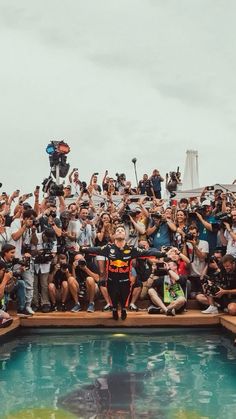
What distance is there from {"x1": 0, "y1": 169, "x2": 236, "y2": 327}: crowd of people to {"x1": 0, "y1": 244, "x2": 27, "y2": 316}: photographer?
0.06ft

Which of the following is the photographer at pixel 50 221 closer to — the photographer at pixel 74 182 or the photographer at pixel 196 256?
the photographer at pixel 196 256

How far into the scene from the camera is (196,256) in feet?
34.7

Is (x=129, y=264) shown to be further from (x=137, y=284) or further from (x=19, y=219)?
(x=19, y=219)

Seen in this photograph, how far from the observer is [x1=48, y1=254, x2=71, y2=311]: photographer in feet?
33.2

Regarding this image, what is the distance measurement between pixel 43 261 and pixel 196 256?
3.01 m

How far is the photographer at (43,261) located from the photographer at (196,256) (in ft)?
8.60

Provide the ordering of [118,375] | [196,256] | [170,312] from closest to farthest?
[118,375] < [170,312] < [196,256]

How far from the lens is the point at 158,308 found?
32.6 ft

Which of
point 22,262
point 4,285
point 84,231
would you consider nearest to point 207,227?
point 84,231

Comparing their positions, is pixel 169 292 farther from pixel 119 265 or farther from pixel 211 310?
pixel 119 265

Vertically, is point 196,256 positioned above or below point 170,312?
above

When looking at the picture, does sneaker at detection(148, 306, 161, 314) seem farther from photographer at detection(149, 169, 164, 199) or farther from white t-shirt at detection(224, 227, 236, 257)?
photographer at detection(149, 169, 164, 199)

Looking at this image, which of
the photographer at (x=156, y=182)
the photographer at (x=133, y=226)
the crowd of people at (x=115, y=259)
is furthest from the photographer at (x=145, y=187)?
the photographer at (x=133, y=226)

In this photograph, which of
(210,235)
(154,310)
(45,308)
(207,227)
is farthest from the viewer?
(210,235)
